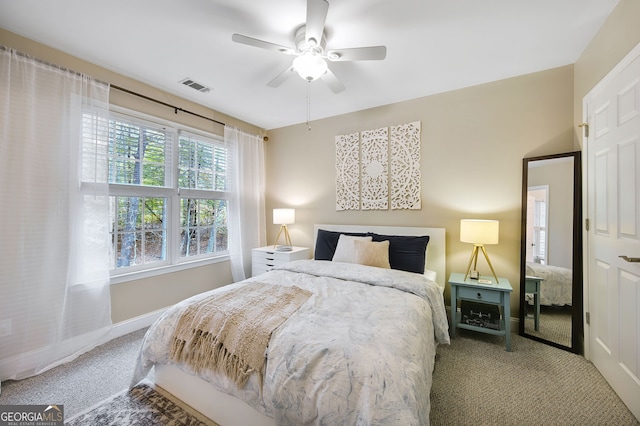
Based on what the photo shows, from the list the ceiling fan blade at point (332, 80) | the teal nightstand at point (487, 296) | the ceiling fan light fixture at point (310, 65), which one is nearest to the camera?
the ceiling fan light fixture at point (310, 65)

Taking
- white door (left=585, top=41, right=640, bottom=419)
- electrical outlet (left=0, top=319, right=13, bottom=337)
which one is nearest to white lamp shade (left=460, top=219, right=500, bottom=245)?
white door (left=585, top=41, right=640, bottom=419)

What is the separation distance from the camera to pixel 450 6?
1615 mm

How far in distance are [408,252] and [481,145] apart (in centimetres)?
139

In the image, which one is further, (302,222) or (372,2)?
(302,222)

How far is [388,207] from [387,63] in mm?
1586

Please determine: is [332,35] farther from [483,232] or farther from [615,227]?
[615,227]

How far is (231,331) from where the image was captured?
1.37 metres

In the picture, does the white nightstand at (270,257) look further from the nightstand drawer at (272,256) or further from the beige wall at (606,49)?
the beige wall at (606,49)

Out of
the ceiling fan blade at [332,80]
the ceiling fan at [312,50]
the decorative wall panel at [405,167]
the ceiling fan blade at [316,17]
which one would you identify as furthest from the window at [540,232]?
the ceiling fan blade at [316,17]

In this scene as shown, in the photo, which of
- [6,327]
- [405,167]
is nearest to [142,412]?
[6,327]

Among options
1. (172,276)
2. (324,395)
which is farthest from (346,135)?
(324,395)

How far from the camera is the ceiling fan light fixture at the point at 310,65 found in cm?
171

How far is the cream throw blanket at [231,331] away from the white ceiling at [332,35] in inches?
75.7

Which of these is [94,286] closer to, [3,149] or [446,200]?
[3,149]
